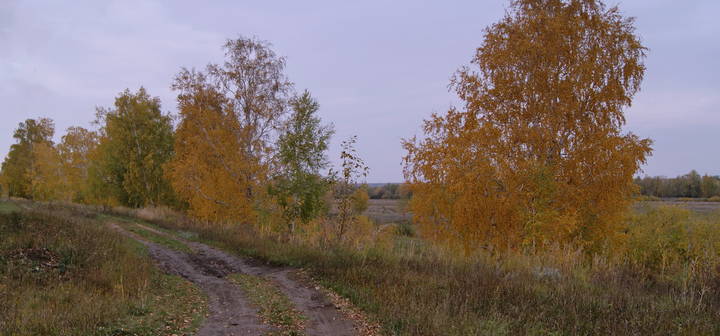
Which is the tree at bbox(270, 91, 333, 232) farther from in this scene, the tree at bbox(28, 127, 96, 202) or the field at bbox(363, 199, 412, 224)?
the tree at bbox(28, 127, 96, 202)

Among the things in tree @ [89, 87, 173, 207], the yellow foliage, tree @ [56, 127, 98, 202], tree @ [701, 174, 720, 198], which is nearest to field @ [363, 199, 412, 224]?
tree @ [89, 87, 173, 207]

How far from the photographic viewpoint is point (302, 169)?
51.5 ft

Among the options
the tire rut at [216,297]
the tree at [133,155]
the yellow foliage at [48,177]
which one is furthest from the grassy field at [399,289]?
the yellow foliage at [48,177]

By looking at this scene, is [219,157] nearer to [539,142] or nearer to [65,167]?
[539,142]

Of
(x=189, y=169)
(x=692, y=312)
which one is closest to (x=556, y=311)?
(x=692, y=312)

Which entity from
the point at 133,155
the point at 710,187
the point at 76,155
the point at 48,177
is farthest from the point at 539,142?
the point at 710,187

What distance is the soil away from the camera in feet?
22.1

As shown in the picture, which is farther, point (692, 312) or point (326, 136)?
point (326, 136)

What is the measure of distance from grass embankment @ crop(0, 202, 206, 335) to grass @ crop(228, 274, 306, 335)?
3.72 ft

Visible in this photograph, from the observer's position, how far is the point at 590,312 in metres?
6.69

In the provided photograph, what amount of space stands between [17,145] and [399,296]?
5870cm

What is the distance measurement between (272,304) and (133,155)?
27287mm

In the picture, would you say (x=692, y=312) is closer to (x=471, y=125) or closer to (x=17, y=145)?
(x=471, y=125)

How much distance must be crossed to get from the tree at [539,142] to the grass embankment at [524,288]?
1232 mm
